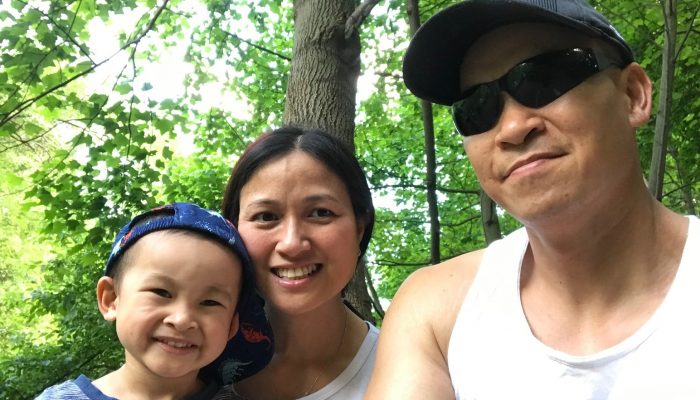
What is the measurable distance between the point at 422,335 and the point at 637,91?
874 mm

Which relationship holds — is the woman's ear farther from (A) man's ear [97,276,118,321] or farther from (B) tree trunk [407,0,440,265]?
(B) tree trunk [407,0,440,265]

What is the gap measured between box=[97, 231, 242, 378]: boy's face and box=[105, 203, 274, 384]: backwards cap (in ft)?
0.10

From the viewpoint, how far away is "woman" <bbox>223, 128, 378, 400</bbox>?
1.96 m

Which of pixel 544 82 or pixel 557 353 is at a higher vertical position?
pixel 544 82

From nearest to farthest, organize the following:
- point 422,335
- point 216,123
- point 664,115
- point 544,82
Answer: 1. point 544,82
2. point 422,335
3. point 664,115
4. point 216,123

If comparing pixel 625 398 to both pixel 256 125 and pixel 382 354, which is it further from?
pixel 256 125

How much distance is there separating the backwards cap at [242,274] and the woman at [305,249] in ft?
0.18

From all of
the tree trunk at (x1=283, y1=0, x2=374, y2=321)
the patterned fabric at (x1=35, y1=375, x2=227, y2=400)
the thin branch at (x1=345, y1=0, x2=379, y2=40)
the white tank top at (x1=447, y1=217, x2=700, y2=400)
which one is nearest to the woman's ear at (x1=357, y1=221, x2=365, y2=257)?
the white tank top at (x1=447, y1=217, x2=700, y2=400)

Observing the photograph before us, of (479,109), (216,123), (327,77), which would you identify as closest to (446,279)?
(479,109)

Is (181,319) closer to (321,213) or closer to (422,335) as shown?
(321,213)

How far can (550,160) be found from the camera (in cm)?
138

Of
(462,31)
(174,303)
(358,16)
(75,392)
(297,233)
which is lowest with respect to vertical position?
(75,392)

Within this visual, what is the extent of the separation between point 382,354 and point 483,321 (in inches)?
14.1

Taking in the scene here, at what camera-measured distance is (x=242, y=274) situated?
6.48 ft
